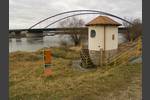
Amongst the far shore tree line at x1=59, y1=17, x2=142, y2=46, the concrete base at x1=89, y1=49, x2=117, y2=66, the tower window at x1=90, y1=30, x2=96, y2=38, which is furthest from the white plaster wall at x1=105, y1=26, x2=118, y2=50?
the far shore tree line at x1=59, y1=17, x2=142, y2=46

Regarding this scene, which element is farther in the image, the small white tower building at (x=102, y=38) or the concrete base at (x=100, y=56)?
the small white tower building at (x=102, y=38)

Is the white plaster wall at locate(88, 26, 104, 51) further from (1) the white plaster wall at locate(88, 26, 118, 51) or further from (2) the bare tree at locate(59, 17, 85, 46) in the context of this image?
(2) the bare tree at locate(59, 17, 85, 46)

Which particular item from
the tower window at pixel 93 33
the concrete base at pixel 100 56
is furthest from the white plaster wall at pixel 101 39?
the concrete base at pixel 100 56

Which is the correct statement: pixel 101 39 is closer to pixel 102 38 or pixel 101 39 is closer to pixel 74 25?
pixel 102 38

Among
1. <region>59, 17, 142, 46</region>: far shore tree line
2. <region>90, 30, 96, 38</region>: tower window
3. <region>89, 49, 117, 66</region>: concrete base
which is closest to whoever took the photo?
<region>89, 49, 117, 66</region>: concrete base

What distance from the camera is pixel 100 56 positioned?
17250 mm

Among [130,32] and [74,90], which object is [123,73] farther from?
[130,32]

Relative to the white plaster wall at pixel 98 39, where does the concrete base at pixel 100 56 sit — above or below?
below

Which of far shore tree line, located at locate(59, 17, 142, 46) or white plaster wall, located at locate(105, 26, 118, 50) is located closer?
white plaster wall, located at locate(105, 26, 118, 50)

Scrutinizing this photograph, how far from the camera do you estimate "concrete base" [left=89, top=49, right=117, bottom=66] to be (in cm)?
1712

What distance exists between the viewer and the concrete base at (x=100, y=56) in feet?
56.2

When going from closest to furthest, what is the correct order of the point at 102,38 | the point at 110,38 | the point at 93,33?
the point at 102,38, the point at 110,38, the point at 93,33

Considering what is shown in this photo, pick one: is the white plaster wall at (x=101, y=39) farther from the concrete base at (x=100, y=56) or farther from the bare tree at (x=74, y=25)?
the bare tree at (x=74, y=25)

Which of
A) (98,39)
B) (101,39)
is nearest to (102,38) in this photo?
(101,39)
